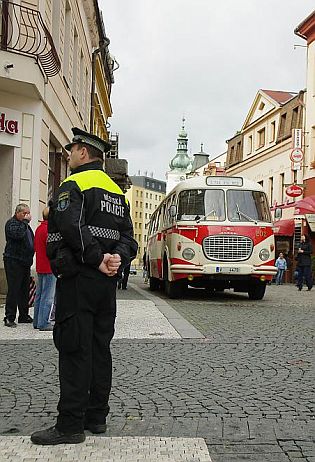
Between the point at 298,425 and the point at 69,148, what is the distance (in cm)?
252

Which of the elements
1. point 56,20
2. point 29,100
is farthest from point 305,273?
point 29,100

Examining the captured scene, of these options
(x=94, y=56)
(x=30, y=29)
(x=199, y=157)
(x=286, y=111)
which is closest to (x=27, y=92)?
(x=30, y=29)

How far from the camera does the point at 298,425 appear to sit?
4.73 m

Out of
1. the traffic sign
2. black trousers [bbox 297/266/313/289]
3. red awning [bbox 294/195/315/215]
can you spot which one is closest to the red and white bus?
black trousers [bbox 297/266/313/289]

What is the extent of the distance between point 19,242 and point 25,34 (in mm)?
5197

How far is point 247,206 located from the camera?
15930mm

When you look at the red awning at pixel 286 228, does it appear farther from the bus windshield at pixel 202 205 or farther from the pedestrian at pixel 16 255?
the pedestrian at pixel 16 255

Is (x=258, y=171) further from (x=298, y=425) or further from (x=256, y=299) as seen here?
(x=298, y=425)

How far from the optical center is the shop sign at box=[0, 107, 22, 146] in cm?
1338

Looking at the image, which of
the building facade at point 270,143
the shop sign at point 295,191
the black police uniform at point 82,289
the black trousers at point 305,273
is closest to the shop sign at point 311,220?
the shop sign at point 295,191

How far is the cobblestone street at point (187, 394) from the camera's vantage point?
4.16 meters

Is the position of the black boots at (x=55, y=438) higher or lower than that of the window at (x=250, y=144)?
lower

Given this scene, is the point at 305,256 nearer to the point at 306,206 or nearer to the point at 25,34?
the point at 306,206

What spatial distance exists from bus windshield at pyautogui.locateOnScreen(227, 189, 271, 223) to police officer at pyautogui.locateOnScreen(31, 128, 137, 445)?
11.4m
